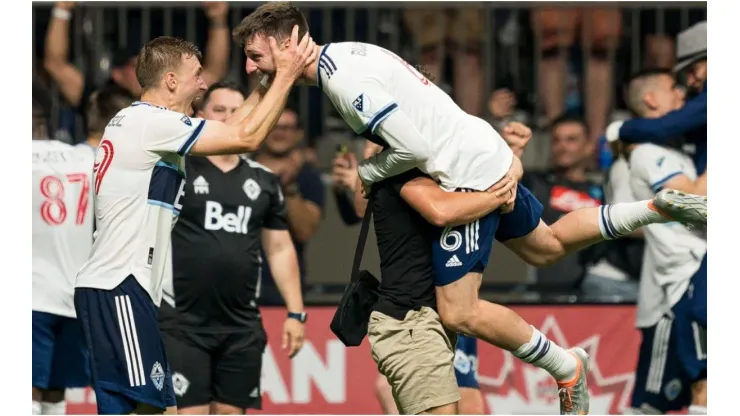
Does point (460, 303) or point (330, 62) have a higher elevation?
point (330, 62)

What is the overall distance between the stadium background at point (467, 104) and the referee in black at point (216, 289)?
1603 millimetres

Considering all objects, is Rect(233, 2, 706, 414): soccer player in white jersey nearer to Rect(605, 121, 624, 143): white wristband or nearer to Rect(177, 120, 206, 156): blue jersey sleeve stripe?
Rect(177, 120, 206, 156): blue jersey sleeve stripe

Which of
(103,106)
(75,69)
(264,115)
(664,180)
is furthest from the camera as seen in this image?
(75,69)

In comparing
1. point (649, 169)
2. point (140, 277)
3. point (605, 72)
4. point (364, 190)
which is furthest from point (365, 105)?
point (605, 72)

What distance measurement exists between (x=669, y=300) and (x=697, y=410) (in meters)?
0.81

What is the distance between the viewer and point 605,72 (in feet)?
39.5

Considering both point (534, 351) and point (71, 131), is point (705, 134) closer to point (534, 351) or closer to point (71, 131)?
point (534, 351)

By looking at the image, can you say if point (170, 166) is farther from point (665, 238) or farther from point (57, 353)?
point (665, 238)

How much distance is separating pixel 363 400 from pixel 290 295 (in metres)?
1.97

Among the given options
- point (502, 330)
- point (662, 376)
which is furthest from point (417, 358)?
point (662, 376)

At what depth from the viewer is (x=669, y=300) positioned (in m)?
9.43

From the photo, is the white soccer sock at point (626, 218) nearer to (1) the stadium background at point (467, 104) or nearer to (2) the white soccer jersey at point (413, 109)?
(2) the white soccer jersey at point (413, 109)

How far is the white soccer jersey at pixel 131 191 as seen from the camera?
21.5 feet

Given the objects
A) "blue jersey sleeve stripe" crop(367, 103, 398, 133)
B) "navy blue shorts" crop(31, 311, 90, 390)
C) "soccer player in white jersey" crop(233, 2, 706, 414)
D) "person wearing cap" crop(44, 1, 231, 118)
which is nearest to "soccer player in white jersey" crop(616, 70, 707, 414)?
"soccer player in white jersey" crop(233, 2, 706, 414)
